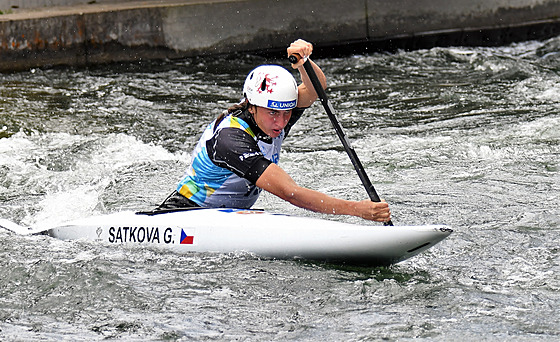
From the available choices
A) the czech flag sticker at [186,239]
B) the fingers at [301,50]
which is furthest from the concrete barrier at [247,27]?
the fingers at [301,50]

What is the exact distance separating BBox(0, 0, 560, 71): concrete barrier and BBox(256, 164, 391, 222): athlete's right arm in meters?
7.31

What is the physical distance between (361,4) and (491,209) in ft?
22.0

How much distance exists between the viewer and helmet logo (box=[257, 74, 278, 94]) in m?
4.51

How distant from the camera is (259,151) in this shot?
4.55m

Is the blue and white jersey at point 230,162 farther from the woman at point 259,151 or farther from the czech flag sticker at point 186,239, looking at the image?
the czech flag sticker at point 186,239

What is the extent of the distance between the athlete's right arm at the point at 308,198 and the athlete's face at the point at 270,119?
0.87 feet

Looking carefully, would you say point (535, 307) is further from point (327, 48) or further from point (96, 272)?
point (327, 48)

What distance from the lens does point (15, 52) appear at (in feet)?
35.5

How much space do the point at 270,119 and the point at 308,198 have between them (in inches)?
19.9

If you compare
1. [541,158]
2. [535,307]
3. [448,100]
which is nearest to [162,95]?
[448,100]

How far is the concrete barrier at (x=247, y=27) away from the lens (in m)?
11.0

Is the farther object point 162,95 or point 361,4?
point 361,4

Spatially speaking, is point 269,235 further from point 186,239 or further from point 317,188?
point 317,188

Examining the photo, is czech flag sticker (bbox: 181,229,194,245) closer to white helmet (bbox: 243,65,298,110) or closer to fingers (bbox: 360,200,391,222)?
white helmet (bbox: 243,65,298,110)
